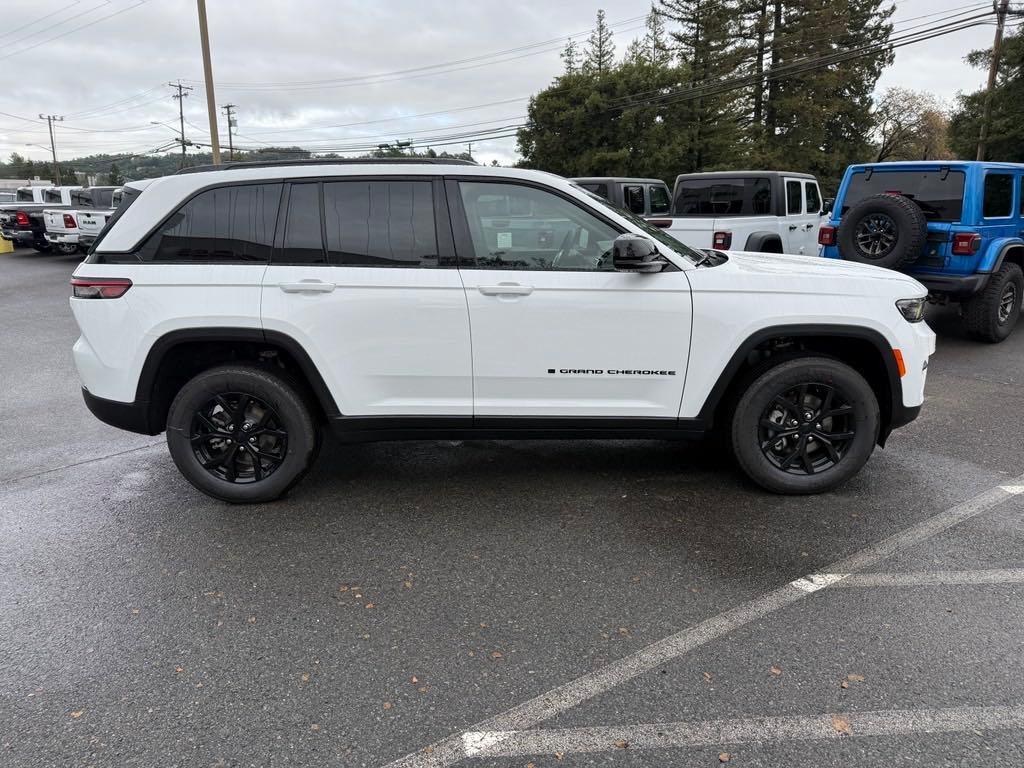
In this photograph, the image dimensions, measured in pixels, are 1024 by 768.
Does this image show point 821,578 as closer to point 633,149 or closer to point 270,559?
point 270,559

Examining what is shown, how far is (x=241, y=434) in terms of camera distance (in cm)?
401

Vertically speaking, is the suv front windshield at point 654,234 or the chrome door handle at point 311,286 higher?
the suv front windshield at point 654,234

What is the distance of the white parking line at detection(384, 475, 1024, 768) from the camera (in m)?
2.29

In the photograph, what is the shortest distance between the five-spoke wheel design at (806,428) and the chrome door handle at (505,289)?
1.52 metres

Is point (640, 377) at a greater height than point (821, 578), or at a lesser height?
greater

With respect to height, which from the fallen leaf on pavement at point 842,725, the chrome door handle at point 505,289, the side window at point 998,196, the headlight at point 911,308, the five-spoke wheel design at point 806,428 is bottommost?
the fallen leaf on pavement at point 842,725

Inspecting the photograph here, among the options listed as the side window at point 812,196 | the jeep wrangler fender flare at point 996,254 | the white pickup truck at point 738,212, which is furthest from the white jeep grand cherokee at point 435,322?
the side window at point 812,196

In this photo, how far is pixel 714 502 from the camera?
4.10 meters

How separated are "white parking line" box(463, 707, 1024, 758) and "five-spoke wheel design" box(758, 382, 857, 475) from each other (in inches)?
72.0

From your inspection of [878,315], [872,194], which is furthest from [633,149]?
[878,315]

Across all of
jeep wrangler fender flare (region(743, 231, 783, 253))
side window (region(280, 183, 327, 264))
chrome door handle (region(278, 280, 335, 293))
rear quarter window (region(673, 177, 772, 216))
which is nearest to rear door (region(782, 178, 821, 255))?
jeep wrangler fender flare (region(743, 231, 783, 253))

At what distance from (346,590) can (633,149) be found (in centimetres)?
3834

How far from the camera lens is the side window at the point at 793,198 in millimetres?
11320

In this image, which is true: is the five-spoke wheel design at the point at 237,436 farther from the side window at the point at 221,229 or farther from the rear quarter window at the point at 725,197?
the rear quarter window at the point at 725,197
